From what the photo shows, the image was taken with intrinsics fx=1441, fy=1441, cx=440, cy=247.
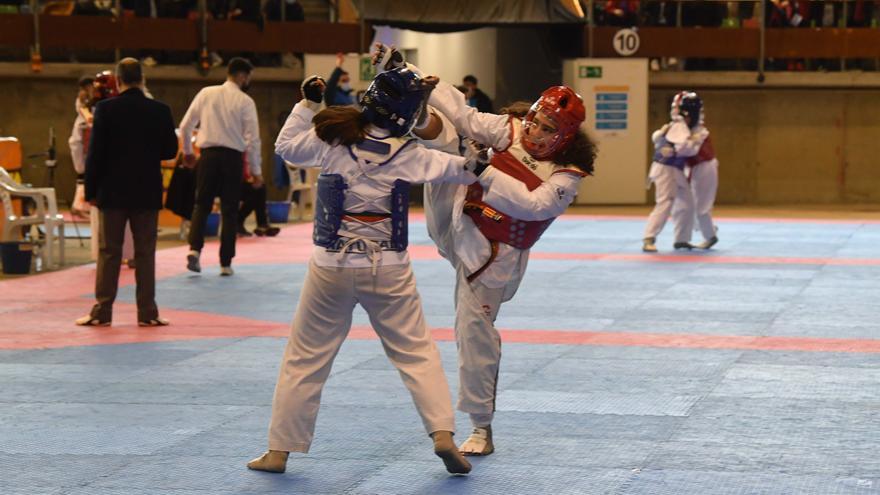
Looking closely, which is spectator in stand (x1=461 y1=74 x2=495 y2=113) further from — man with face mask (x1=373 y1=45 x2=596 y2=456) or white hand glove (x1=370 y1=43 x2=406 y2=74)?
white hand glove (x1=370 y1=43 x2=406 y2=74)

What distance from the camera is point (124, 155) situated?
35.8ft

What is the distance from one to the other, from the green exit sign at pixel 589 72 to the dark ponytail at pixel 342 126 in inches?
799

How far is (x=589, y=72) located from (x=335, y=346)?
20.5m

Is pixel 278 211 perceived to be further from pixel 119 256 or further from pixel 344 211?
pixel 344 211

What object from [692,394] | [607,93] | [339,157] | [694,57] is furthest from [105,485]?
[694,57]

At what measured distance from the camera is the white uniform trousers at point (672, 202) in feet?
58.2

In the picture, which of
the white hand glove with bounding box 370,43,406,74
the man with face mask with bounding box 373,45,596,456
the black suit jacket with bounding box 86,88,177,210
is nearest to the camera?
the white hand glove with bounding box 370,43,406,74

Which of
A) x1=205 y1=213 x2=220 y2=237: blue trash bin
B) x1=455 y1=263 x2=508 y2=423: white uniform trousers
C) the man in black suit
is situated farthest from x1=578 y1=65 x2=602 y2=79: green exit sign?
x1=455 y1=263 x2=508 y2=423: white uniform trousers

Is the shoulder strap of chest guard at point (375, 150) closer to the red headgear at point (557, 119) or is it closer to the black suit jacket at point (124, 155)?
the red headgear at point (557, 119)

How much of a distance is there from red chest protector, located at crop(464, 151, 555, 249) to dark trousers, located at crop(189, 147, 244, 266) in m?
7.66

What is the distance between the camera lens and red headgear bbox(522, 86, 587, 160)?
6621 millimetres

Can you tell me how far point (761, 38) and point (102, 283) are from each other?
62.2 ft

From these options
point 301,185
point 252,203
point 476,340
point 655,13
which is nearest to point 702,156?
point 252,203

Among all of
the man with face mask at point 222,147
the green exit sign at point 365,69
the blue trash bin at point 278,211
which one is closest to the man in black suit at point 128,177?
the man with face mask at point 222,147
